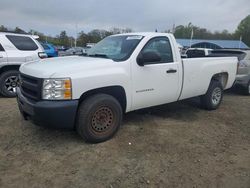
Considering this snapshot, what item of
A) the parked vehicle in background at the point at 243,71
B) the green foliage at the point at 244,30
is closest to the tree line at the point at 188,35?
the green foliage at the point at 244,30

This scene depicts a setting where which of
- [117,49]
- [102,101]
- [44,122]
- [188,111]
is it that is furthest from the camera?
[188,111]

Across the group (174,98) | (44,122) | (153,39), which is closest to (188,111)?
(174,98)

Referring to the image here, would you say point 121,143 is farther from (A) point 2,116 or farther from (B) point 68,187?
(A) point 2,116

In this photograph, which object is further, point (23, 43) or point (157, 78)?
point (23, 43)

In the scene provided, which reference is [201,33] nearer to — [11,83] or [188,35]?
[188,35]

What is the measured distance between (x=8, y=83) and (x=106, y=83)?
4366mm

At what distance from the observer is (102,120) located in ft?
13.9

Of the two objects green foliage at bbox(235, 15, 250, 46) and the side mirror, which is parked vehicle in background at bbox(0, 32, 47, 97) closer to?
the side mirror

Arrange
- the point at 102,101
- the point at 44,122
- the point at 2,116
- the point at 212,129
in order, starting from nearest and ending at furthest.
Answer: the point at 44,122 < the point at 102,101 < the point at 212,129 < the point at 2,116

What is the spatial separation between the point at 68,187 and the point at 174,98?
10.1 feet

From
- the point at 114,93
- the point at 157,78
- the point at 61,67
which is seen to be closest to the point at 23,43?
the point at 61,67

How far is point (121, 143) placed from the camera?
4.26 meters

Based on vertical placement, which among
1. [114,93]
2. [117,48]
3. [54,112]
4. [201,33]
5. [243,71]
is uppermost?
[201,33]

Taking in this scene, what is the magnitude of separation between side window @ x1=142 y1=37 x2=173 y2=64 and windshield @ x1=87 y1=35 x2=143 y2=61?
0.27 m
